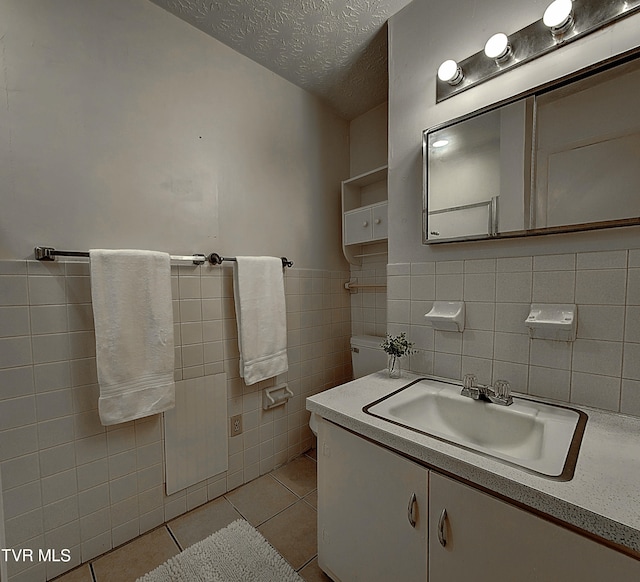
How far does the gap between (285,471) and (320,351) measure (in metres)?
0.76

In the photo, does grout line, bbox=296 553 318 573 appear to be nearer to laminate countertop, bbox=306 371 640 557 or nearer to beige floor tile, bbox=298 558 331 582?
beige floor tile, bbox=298 558 331 582

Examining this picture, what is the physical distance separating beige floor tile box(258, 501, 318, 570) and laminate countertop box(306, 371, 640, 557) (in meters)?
0.72

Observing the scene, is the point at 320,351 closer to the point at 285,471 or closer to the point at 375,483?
the point at 285,471

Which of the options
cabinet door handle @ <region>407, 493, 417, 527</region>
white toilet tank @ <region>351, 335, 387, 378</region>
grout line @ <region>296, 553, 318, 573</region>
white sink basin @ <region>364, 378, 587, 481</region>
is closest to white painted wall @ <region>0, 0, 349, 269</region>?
white toilet tank @ <region>351, 335, 387, 378</region>

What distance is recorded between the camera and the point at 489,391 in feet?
3.49

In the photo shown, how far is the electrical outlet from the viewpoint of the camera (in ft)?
5.37

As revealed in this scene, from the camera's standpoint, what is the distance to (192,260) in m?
1.44

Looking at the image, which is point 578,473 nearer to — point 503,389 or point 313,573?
point 503,389

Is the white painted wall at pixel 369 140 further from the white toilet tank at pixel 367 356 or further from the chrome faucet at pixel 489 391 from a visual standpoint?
the chrome faucet at pixel 489 391

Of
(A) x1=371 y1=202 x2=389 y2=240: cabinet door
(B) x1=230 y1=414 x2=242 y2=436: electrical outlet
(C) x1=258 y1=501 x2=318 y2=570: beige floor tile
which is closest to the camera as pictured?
(C) x1=258 y1=501 x2=318 y2=570: beige floor tile

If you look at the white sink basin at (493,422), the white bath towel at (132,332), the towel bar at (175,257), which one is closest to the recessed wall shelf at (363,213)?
the towel bar at (175,257)

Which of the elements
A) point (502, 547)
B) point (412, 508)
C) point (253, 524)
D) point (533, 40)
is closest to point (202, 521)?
Result: point (253, 524)

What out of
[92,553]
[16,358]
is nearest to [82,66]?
[16,358]

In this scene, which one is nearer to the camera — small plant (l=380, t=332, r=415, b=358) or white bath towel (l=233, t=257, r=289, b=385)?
small plant (l=380, t=332, r=415, b=358)
